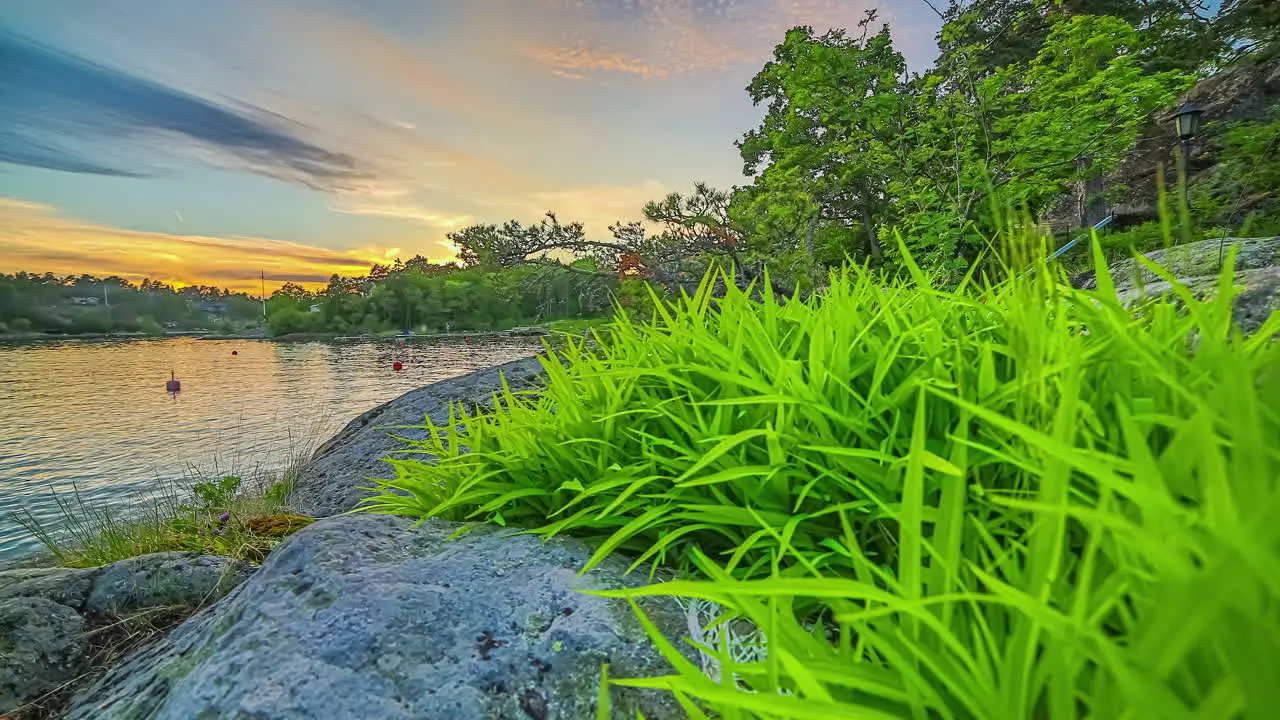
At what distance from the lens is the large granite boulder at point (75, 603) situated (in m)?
1.91

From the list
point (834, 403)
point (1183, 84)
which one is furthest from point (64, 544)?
point (1183, 84)

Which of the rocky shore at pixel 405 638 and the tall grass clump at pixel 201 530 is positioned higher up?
the rocky shore at pixel 405 638

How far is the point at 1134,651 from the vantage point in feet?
1.34

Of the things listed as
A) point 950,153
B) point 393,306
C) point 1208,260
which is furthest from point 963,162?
point 393,306

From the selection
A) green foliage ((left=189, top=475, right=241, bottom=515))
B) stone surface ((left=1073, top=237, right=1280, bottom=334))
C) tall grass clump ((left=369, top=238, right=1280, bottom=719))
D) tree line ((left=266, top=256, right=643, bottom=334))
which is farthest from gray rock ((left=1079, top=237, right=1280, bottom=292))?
tree line ((left=266, top=256, right=643, bottom=334))

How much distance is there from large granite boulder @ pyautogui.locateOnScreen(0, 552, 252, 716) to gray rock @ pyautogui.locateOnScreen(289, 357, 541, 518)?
1.54 m

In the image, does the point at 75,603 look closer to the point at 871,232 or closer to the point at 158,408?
the point at 871,232

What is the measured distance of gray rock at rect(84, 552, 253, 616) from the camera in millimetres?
2250

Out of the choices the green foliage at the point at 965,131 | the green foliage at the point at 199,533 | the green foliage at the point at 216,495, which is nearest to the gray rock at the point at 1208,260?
the green foliage at the point at 965,131

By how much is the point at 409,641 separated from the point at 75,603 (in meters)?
2.22

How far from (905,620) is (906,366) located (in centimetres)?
85

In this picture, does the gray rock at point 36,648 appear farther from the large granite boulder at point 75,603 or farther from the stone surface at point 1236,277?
the stone surface at point 1236,277

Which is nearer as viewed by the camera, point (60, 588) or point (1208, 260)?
point (60, 588)

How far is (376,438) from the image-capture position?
486 centimetres
